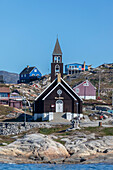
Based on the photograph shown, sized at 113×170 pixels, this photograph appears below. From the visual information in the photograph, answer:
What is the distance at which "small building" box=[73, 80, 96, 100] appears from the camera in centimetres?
10169

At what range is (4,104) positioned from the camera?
8419 cm

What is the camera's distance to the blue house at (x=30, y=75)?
134 m

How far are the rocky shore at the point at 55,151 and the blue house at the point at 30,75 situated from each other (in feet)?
294

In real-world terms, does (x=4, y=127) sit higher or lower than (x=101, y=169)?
higher

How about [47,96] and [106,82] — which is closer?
[47,96]

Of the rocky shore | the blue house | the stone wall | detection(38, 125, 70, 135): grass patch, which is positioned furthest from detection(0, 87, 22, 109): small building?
Result: the blue house

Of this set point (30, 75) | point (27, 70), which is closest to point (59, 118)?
point (30, 75)

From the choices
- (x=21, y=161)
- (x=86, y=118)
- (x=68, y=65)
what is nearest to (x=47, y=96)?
(x=86, y=118)

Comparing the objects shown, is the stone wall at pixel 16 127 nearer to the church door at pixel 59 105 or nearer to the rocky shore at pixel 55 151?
the church door at pixel 59 105

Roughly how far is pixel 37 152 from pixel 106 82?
84.1 metres

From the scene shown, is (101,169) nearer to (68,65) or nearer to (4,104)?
(4,104)

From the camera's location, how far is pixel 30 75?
134m

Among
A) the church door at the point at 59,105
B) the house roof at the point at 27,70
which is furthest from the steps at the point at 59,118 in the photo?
the house roof at the point at 27,70

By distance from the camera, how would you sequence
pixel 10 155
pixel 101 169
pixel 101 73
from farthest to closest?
pixel 101 73 < pixel 10 155 < pixel 101 169
